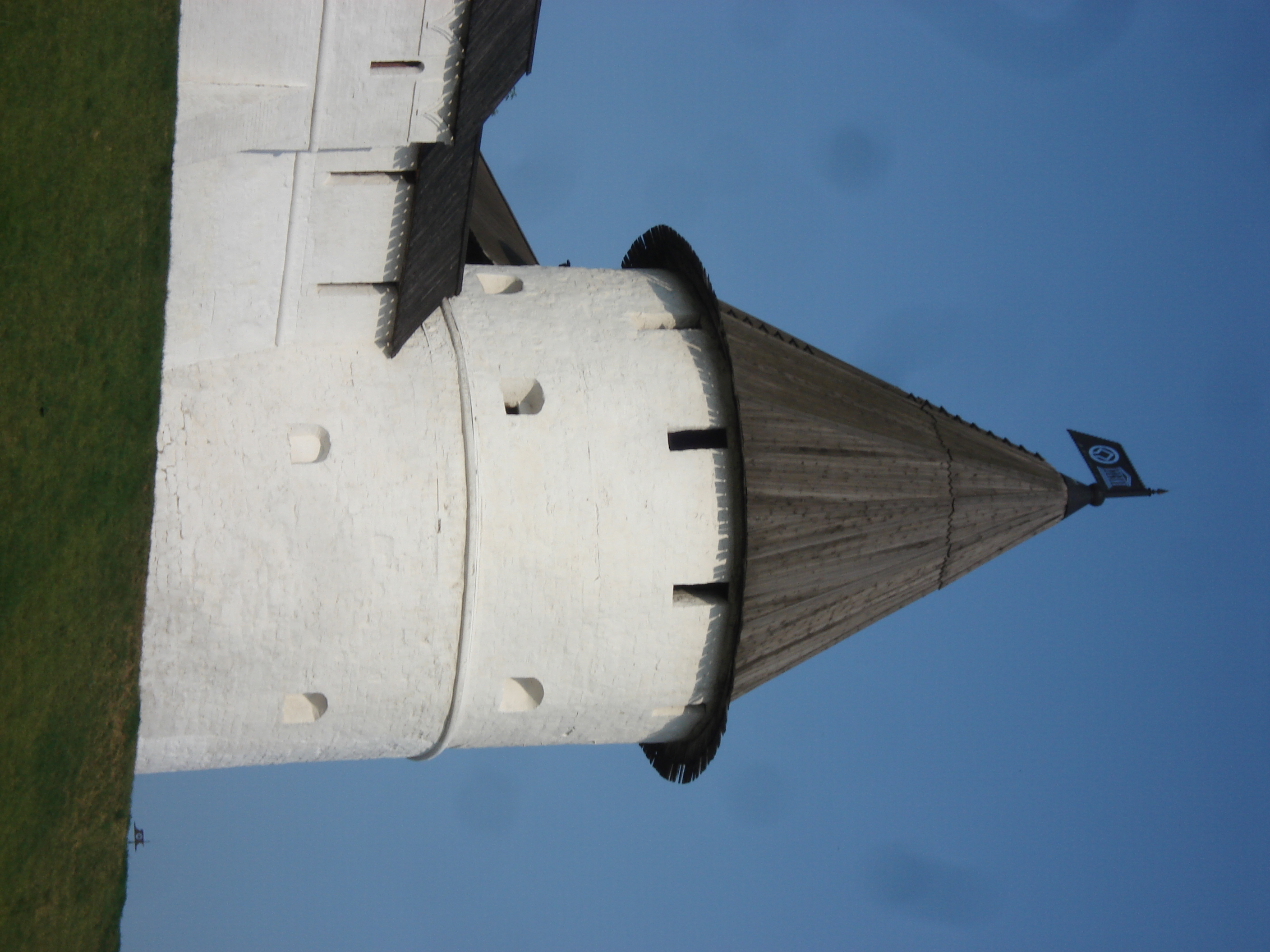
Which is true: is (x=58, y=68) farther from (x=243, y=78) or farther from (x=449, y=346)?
(x=449, y=346)

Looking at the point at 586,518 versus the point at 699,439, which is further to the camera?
the point at 699,439

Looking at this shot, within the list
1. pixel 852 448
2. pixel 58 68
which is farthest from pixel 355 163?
pixel 852 448

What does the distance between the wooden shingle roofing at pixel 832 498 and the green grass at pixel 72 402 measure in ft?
18.2

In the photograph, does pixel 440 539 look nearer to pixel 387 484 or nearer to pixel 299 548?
pixel 387 484

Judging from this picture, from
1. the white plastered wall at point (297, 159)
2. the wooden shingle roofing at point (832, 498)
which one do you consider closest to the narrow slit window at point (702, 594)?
the wooden shingle roofing at point (832, 498)

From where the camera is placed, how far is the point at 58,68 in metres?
14.1

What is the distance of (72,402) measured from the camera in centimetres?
1469

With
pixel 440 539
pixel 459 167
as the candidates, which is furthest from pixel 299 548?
pixel 459 167

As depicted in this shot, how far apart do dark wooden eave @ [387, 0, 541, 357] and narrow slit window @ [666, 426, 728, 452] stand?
2.57 metres

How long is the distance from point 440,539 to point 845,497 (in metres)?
4.06

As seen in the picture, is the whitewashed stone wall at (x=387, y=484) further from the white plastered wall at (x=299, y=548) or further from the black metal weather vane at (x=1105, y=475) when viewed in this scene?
the black metal weather vane at (x=1105, y=475)

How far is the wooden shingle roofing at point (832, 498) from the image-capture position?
16516 mm

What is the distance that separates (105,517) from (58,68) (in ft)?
12.8

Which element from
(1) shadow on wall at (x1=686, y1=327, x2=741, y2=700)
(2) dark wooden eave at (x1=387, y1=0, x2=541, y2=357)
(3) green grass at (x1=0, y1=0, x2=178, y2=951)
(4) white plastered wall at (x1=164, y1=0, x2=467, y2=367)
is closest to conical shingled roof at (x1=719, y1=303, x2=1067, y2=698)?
(1) shadow on wall at (x1=686, y1=327, x2=741, y2=700)
